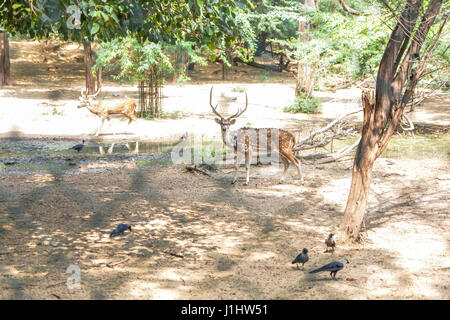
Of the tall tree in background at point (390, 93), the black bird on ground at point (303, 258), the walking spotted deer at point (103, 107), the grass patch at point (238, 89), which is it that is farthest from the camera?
the grass patch at point (238, 89)

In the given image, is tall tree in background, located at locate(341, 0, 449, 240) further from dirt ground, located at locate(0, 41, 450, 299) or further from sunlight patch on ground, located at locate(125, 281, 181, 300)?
sunlight patch on ground, located at locate(125, 281, 181, 300)

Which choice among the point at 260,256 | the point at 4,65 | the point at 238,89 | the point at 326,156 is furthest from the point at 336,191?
the point at 4,65

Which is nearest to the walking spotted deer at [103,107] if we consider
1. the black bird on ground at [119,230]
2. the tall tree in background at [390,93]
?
the black bird on ground at [119,230]

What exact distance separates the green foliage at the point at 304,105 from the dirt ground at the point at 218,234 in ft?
26.8

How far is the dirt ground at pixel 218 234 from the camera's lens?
5.52m

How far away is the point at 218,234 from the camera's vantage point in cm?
752

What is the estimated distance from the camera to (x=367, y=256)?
6668mm

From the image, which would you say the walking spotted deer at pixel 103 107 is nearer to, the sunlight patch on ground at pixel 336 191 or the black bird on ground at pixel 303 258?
the sunlight patch on ground at pixel 336 191

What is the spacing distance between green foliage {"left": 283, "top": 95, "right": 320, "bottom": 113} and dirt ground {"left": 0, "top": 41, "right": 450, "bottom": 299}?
817cm

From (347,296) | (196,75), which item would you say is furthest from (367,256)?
(196,75)

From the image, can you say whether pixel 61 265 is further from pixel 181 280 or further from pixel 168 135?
pixel 168 135

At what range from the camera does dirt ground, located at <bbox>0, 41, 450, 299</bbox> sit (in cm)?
552

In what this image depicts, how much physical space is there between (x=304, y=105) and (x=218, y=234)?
1448 cm

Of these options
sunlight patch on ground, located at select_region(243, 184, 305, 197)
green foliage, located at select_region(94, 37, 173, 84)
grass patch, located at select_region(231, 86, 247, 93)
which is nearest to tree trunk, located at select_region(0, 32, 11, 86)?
green foliage, located at select_region(94, 37, 173, 84)
